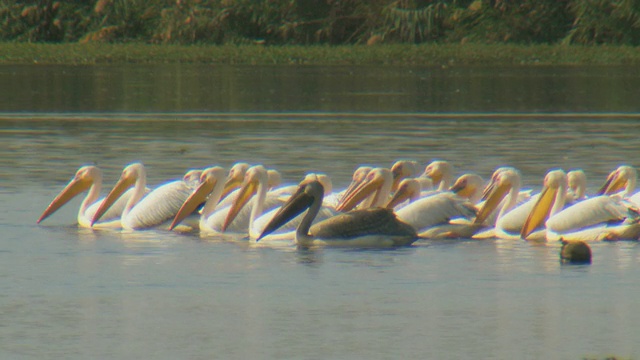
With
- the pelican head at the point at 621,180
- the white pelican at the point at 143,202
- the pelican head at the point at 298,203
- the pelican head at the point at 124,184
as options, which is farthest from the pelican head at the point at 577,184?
the pelican head at the point at 124,184

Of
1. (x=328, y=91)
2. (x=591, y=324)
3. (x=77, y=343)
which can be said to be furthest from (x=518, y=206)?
(x=328, y=91)

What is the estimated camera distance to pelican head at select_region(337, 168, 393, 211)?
39.5 ft

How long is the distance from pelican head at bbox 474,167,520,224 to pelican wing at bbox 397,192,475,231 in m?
0.22

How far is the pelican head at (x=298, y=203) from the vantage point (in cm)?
1112

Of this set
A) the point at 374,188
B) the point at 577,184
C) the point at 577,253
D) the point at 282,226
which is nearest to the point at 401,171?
the point at 374,188

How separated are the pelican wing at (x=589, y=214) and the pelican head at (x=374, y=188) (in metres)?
1.42

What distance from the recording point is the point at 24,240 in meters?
11.1

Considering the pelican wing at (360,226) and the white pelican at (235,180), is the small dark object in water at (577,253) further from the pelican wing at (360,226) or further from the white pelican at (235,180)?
the white pelican at (235,180)

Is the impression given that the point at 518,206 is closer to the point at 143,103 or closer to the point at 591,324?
the point at 591,324

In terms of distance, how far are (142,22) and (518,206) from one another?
1632 inches

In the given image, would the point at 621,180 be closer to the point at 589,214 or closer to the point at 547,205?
the point at 547,205

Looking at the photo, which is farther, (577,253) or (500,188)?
(500,188)

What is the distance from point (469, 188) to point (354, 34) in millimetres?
37025

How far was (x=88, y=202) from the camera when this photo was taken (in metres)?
12.5
